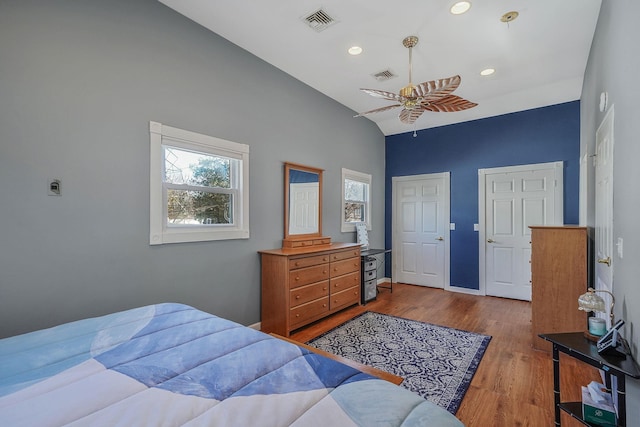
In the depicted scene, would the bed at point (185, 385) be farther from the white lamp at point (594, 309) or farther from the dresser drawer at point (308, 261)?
the dresser drawer at point (308, 261)

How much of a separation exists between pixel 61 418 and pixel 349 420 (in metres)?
0.86

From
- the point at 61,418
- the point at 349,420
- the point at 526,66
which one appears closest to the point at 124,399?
the point at 61,418

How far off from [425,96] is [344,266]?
7.75 feet

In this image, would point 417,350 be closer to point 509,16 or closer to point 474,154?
point 509,16

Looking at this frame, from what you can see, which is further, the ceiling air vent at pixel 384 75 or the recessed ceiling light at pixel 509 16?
the ceiling air vent at pixel 384 75

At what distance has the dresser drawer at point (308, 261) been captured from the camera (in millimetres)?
3340

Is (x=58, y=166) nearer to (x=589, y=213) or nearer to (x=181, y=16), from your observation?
(x=181, y=16)

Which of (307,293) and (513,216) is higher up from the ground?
(513,216)

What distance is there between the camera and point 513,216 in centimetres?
489

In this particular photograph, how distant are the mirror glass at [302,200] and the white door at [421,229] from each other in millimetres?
2290

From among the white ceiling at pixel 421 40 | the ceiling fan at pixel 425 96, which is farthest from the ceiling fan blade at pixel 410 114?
the white ceiling at pixel 421 40

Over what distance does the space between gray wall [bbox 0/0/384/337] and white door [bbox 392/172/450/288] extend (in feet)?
11.3

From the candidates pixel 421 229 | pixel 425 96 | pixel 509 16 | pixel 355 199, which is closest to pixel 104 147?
pixel 425 96

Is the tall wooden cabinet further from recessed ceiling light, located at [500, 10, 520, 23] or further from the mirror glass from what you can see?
the mirror glass
